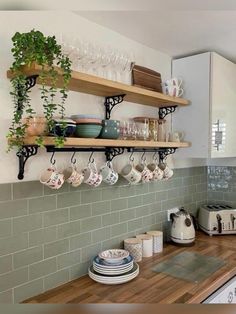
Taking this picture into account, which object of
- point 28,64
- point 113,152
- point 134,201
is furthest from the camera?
point 134,201

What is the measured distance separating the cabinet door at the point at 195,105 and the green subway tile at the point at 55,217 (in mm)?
1101

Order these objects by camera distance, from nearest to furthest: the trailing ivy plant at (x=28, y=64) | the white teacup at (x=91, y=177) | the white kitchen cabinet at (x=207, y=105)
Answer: the trailing ivy plant at (x=28, y=64) → the white teacup at (x=91, y=177) → the white kitchen cabinet at (x=207, y=105)

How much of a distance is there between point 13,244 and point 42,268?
21 centimetres

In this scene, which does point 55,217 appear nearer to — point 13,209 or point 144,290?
point 13,209

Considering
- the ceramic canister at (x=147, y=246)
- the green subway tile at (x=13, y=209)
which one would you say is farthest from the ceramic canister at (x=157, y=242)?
the green subway tile at (x=13, y=209)

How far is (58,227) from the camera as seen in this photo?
1462 mm

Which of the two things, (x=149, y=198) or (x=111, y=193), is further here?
(x=149, y=198)

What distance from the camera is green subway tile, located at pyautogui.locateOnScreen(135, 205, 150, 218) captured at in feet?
6.41

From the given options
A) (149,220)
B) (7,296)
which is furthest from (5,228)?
(149,220)

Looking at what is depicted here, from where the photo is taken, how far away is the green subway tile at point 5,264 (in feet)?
4.06

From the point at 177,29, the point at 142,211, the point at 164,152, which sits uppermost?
the point at 177,29

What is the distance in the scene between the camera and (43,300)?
4.28 feet

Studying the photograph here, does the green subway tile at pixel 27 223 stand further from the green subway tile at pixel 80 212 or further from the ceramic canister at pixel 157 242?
the ceramic canister at pixel 157 242

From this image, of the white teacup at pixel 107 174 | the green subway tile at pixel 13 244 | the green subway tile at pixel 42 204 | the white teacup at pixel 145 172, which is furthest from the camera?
the white teacup at pixel 145 172
